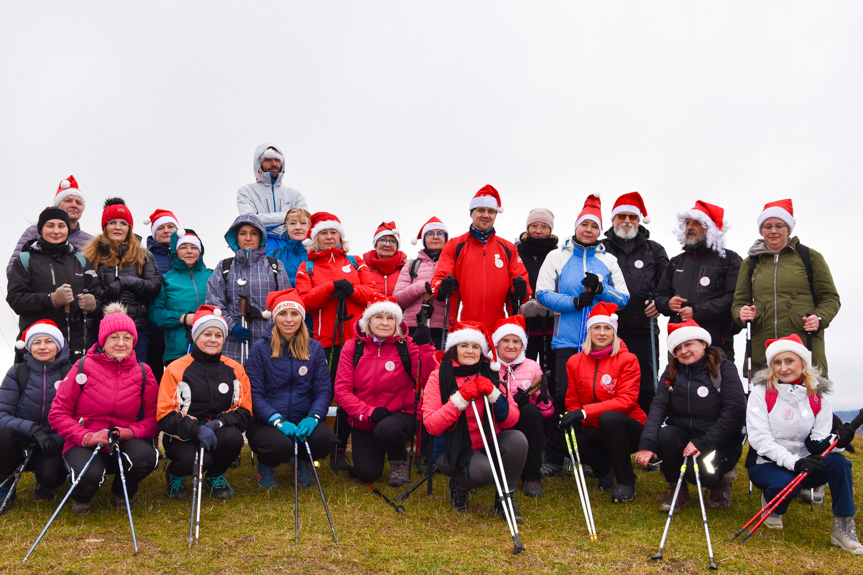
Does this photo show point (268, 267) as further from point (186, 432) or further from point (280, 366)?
point (186, 432)

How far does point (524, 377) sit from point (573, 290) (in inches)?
59.0

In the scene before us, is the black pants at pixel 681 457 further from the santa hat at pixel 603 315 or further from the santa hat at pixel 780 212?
the santa hat at pixel 780 212

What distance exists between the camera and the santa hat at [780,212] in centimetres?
827

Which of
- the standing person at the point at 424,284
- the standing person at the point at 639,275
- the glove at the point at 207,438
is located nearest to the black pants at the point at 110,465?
the glove at the point at 207,438

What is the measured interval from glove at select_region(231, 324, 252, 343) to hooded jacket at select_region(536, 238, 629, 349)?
3559mm

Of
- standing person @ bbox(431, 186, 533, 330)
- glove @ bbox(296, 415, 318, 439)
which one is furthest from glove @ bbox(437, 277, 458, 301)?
glove @ bbox(296, 415, 318, 439)

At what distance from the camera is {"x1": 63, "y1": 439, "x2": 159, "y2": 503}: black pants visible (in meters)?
6.46

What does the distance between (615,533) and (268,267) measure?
5.23 m

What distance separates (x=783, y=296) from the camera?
7949mm

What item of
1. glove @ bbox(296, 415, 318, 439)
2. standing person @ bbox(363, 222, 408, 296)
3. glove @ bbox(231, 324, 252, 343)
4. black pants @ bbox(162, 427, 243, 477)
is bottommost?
black pants @ bbox(162, 427, 243, 477)

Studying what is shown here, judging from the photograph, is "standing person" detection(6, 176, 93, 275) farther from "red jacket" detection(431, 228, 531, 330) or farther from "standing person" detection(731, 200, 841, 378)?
"standing person" detection(731, 200, 841, 378)

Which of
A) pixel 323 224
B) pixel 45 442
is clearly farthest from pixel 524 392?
pixel 45 442

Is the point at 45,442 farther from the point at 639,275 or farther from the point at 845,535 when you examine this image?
the point at 845,535

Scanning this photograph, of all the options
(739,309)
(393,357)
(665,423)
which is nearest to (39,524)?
(393,357)
